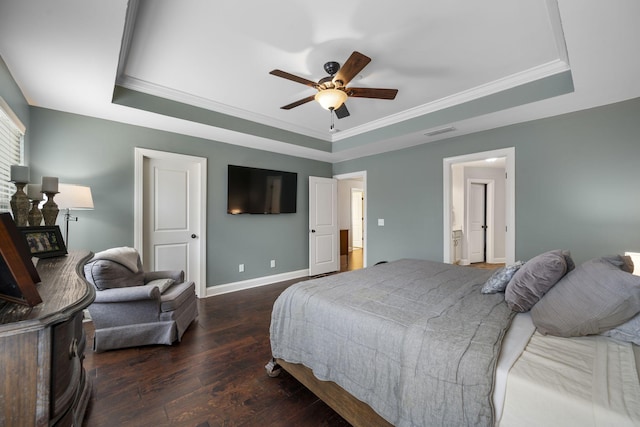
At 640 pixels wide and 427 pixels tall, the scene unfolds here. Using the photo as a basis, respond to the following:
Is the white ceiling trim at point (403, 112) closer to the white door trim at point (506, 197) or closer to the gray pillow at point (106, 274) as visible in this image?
the white door trim at point (506, 197)

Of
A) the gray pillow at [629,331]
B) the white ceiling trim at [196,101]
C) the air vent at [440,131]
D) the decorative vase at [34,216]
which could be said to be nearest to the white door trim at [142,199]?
the white ceiling trim at [196,101]

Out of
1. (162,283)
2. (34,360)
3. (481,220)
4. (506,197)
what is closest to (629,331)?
(34,360)

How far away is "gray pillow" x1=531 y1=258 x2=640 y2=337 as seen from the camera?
3.76ft

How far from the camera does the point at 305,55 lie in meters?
2.32

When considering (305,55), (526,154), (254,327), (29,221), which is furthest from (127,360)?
(526,154)

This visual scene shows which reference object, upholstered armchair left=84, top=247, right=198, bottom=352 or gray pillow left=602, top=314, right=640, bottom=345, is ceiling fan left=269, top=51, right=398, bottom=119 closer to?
gray pillow left=602, top=314, right=640, bottom=345

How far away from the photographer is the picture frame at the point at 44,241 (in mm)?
1296

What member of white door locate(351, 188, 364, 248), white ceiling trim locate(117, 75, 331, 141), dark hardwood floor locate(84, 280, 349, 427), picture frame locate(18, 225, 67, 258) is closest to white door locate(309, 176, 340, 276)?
white ceiling trim locate(117, 75, 331, 141)

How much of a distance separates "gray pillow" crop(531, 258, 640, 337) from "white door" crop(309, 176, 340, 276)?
399 cm

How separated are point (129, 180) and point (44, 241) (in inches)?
87.4

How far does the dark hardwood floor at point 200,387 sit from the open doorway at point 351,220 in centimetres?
314

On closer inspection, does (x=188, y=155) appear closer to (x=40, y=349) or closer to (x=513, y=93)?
(x=40, y=349)

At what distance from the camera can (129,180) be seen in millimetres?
3305

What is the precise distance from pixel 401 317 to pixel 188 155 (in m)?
3.59
